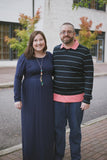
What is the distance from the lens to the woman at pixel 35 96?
3225 millimetres

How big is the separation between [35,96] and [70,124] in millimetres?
666

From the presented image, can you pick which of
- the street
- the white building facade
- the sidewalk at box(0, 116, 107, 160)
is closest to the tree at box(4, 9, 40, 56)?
the white building facade

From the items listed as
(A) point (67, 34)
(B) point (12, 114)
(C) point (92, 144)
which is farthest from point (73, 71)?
(B) point (12, 114)

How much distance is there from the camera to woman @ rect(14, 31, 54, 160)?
3.22 meters

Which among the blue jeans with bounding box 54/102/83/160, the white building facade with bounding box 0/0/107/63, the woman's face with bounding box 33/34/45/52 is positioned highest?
the white building facade with bounding box 0/0/107/63

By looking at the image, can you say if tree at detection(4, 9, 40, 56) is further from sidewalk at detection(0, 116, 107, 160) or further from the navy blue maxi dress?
the navy blue maxi dress

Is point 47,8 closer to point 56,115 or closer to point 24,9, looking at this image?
point 24,9

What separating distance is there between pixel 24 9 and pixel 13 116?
47.0 feet

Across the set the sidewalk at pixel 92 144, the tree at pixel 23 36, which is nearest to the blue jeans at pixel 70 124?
the sidewalk at pixel 92 144

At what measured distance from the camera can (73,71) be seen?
3.26m

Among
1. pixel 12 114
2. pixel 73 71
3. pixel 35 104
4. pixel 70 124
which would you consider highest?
pixel 73 71

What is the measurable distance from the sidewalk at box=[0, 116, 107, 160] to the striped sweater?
1028 mm

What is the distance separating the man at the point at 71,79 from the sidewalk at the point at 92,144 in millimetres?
599

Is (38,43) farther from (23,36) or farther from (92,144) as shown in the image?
(23,36)
